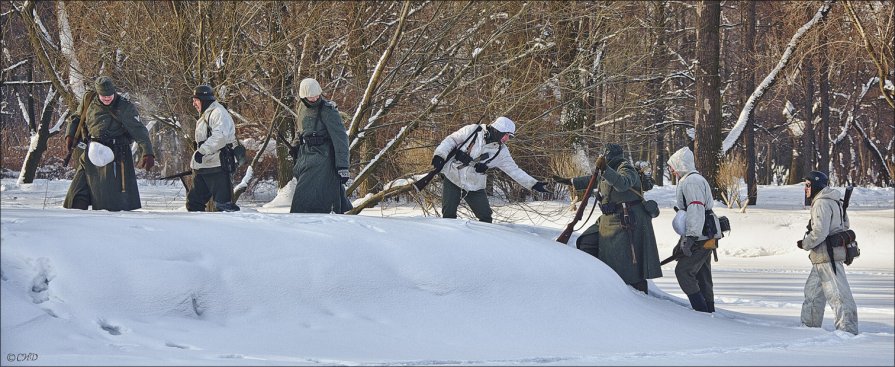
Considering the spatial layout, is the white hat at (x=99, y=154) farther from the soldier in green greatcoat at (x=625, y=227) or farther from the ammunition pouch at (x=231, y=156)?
the soldier in green greatcoat at (x=625, y=227)

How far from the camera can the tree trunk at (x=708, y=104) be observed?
21984 millimetres

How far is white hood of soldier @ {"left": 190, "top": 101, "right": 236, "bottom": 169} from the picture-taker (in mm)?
10484

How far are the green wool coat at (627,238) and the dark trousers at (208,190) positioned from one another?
3.39m

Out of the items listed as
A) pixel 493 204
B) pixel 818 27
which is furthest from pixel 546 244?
pixel 818 27

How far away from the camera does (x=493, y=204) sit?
54.3 ft

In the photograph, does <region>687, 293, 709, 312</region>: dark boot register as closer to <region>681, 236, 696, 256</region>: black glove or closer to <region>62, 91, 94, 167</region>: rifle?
<region>681, 236, 696, 256</region>: black glove

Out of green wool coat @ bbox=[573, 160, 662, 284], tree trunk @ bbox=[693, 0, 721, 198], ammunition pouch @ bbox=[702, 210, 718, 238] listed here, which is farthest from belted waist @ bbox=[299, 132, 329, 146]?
tree trunk @ bbox=[693, 0, 721, 198]

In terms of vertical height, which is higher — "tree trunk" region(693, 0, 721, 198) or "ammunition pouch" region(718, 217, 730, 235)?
"tree trunk" region(693, 0, 721, 198)

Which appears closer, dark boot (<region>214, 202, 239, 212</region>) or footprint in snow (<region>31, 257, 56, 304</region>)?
footprint in snow (<region>31, 257, 56, 304</region>)

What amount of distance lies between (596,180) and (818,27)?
1408 cm

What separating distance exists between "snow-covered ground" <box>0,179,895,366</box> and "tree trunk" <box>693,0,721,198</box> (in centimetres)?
1295

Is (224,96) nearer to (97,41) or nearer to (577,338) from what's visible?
(97,41)

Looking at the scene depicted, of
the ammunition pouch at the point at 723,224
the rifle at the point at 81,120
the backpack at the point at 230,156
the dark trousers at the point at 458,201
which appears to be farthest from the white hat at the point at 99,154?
the ammunition pouch at the point at 723,224

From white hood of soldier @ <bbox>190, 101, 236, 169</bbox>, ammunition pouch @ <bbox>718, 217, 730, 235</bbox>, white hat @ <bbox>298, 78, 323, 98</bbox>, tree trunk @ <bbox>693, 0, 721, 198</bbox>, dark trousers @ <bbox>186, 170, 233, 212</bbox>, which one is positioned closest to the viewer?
ammunition pouch @ <bbox>718, 217, 730, 235</bbox>
